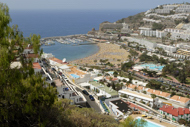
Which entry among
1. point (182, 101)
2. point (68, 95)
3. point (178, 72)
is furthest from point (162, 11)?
point (68, 95)

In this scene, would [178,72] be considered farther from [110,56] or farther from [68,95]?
[68,95]

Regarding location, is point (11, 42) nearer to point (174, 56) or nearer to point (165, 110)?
point (165, 110)

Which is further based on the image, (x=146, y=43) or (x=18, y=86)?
(x=146, y=43)

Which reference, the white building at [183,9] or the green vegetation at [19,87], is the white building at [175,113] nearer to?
the green vegetation at [19,87]

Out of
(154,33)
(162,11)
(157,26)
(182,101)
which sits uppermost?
(162,11)

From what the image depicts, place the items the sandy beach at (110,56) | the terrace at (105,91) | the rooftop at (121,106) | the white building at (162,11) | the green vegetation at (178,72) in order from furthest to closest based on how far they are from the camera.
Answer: the white building at (162,11) < the sandy beach at (110,56) < the green vegetation at (178,72) < the terrace at (105,91) < the rooftop at (121,106)

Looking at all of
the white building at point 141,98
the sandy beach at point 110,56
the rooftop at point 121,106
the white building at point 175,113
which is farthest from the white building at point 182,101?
the sandy beach at point 110,56

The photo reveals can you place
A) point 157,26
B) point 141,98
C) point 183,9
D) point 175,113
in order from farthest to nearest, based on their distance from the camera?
point 183,9
point 157,26
point 141,98
point 175,113

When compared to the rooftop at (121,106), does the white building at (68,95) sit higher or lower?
higher

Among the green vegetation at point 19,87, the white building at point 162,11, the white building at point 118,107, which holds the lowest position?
the white building at point 118,107

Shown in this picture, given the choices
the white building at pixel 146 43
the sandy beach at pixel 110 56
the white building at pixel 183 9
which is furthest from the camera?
the white building at pixel 183 9

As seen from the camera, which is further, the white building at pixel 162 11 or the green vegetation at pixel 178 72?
the white building at pixel 162 11
